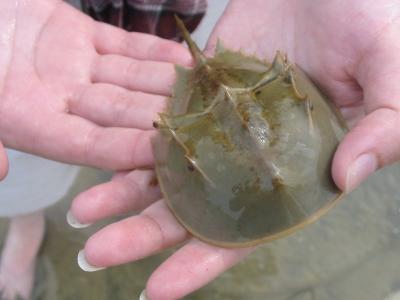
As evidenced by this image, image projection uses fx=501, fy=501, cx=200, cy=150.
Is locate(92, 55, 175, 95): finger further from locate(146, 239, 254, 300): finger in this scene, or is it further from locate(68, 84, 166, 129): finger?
locate(146, 239, 254, 300): finger

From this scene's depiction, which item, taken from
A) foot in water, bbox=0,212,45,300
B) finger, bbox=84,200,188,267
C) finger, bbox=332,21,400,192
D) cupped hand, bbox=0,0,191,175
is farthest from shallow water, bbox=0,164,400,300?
finger, bbox=332,21,400,192

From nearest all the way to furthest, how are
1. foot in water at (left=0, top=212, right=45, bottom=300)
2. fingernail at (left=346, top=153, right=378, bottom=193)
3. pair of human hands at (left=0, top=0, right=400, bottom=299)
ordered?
fingernail at (left=346, top=153, right=378, bottom=193) → pair of human hands at (left=0, top=0, right=400, bottom=299) → foot in water at (left=0, top=212, right=45, bottom=300)

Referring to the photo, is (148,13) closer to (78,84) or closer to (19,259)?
(78,84)

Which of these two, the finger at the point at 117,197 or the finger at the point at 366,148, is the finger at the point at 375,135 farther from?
the finger at the point at 117,197

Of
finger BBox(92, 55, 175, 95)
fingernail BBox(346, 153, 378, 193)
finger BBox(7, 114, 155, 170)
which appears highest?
fingernail BBox(346, 153, 378, 193)

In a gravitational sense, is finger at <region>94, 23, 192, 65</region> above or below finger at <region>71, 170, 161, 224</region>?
above

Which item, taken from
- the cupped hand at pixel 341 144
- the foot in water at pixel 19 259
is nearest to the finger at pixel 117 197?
the cupped hand at pixel 341 144

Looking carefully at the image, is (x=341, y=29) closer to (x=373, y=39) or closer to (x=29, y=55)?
(x=373, y=39)
